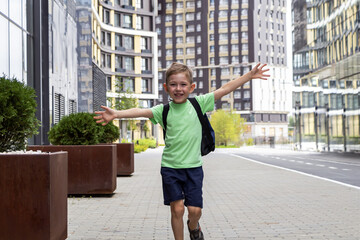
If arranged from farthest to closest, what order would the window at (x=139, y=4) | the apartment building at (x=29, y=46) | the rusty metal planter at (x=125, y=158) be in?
the window at (x=139, y=4)
the apartment building at (x=29, y=46)
the rusty metal planter at (x=125, y=158)

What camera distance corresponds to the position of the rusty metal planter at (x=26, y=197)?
494cm

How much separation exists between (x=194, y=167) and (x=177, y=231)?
22.5 inches

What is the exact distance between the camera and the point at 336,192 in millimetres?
10938

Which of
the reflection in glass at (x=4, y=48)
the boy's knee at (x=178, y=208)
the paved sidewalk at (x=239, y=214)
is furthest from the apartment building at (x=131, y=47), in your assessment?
the boy's knee at (x=178, y=208)

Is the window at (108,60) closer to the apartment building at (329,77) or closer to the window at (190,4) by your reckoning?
the apartment building at (329,77)

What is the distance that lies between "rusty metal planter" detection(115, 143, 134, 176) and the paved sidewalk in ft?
12.7

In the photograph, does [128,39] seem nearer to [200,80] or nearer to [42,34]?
[200,80]

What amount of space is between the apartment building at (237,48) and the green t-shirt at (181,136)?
109 meters

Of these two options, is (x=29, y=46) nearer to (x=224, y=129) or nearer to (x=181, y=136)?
(x=181, y=136)

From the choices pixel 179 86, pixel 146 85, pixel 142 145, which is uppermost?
pixel 146 85

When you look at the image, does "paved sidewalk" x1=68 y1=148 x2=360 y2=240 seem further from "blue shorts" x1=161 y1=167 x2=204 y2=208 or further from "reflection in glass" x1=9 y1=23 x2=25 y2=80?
"reflection in glass" x1=9 y1=23 x2=25 y2=80

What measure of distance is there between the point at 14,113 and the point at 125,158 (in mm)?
10256

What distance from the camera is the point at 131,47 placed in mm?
74500

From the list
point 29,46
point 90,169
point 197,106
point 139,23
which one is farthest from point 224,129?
point 197,106
